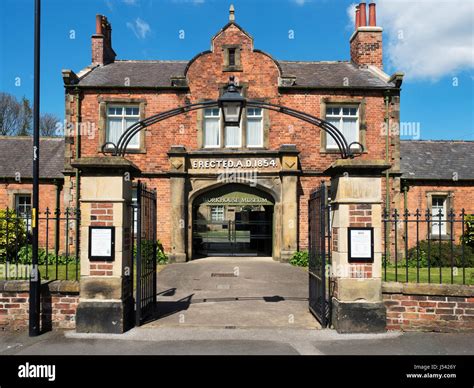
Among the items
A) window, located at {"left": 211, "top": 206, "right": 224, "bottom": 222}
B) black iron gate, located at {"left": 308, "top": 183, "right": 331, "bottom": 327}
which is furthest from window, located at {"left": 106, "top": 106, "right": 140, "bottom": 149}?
window, located at {"left": 211, "top": 206, "right": 224, "bottom": 222}

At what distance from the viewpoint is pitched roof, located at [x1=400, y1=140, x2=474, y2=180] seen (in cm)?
1956

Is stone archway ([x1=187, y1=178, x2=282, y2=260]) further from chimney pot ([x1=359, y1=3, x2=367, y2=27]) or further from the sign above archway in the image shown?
chimney pot ([x1=359, y1=3, x2=367, y2=27])

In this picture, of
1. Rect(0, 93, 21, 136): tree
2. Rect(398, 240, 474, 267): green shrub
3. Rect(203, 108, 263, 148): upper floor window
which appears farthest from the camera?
Rect(0, 93, 21, 136): tree

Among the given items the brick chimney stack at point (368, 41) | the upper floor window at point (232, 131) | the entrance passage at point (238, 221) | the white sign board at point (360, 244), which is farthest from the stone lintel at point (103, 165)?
the brick chimney stack at point (368, 41)

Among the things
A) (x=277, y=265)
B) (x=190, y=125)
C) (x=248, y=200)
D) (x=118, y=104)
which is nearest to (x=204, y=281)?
(x=277, y=265)

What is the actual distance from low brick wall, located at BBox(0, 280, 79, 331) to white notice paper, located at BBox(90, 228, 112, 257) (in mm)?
710

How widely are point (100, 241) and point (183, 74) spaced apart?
12519 millimetres

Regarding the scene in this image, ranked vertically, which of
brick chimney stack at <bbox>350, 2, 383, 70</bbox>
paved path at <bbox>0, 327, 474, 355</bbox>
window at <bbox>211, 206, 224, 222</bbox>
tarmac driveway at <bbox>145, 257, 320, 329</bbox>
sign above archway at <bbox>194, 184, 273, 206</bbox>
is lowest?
tarmac driveway at <bbox>145, 257, 320, 329</bbox>

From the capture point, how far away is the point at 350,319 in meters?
6.82

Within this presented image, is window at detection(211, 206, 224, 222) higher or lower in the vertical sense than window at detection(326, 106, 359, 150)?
lower

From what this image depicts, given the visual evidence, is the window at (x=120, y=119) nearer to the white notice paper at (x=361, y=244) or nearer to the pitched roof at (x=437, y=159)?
the pitched roof at (x=437, y=159)

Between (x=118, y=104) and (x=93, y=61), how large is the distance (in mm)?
3775

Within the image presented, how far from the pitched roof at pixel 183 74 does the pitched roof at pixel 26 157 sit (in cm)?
465

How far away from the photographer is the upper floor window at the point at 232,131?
17594mm
